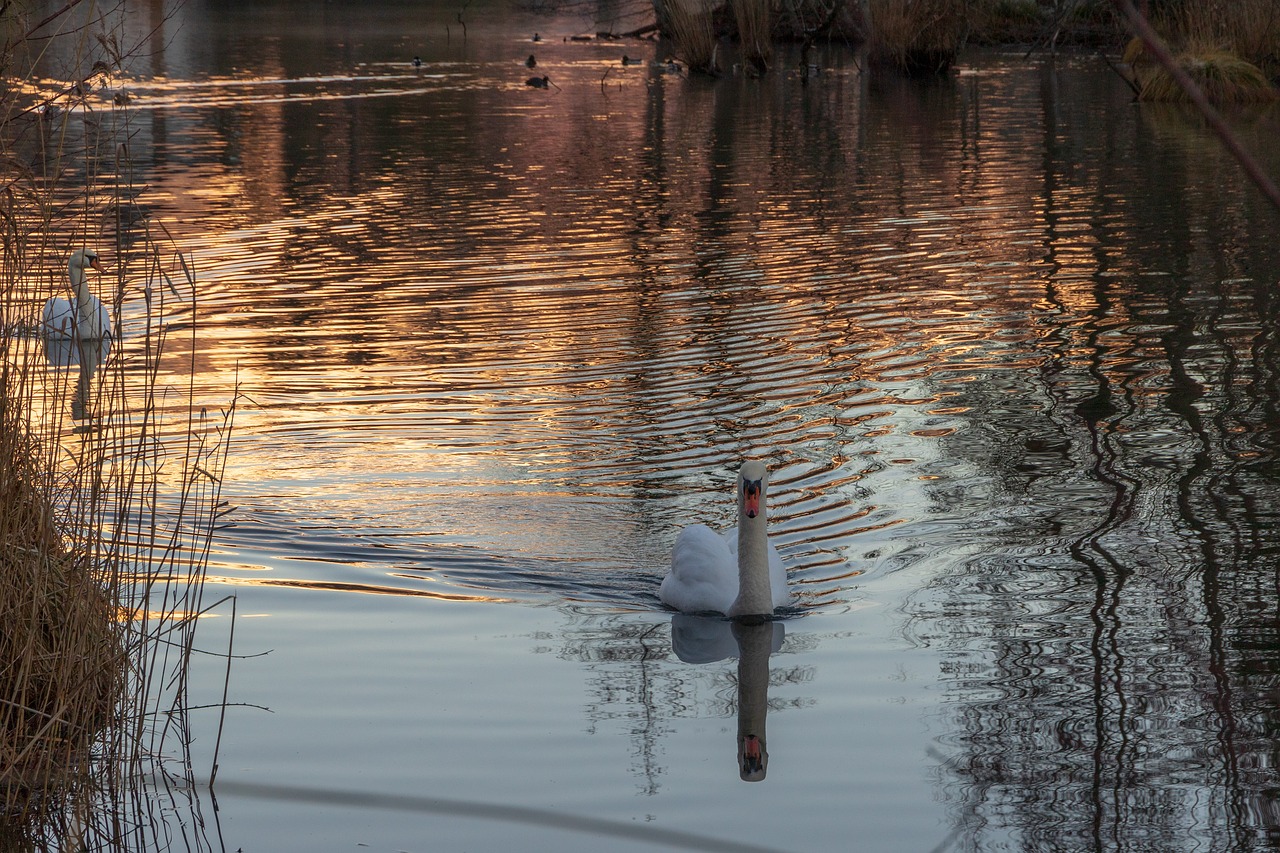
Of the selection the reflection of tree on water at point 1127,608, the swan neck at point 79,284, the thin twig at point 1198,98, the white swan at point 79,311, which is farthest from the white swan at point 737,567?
the thin twig at point 1198,98

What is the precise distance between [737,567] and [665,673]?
844 mm

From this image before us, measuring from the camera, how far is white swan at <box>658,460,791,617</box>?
21.0 feet

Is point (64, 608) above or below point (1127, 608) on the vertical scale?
above

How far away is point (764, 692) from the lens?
5.84 meters

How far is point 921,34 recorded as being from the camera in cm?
3475

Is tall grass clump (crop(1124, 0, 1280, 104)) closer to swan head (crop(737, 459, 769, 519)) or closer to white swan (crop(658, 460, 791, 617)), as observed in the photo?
white swan (crop(658, 460, 791, 617))

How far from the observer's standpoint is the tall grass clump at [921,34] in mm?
34781

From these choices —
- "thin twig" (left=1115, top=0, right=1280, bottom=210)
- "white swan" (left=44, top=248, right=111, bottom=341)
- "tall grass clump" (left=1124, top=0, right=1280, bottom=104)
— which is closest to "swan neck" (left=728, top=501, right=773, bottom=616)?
"white swan" (left=44, top=248, right=111, bottom=341)

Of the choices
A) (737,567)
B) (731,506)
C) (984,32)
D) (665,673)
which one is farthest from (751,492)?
(984,32)

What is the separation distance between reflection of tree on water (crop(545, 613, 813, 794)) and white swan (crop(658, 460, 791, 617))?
9 centimetres

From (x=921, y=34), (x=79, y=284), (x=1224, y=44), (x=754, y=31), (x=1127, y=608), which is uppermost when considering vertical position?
(x=754, y=31)

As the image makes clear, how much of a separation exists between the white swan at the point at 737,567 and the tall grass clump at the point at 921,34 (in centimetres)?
2977

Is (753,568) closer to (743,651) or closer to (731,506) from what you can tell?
(743,651)

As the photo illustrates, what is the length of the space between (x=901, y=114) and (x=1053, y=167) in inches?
297
